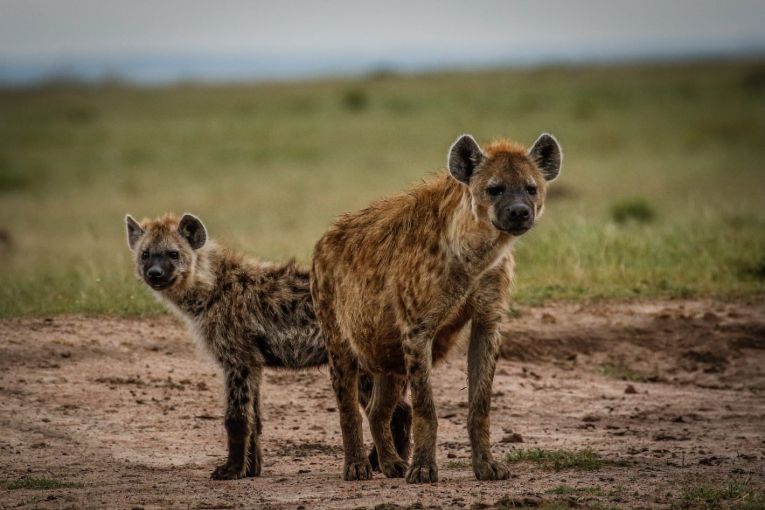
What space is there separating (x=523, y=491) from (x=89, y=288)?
14.9 ft

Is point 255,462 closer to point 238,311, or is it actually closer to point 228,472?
point 228,472

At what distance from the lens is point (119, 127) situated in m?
25.4

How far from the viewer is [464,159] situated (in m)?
5.09

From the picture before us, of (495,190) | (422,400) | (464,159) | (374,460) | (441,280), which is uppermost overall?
(464,159)

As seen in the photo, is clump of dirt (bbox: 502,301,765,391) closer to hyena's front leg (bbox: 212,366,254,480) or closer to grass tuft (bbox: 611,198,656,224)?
hyena's front leg (bbox: 212,366,254,480)

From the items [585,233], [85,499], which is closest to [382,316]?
[85,499]

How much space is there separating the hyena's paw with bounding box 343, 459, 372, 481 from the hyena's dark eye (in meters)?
1.37

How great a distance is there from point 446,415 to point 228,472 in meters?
1.54

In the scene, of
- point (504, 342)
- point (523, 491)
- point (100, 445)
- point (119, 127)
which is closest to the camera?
point (523, 491)

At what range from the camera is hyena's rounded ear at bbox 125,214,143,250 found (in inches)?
265

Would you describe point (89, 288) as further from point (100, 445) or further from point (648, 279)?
point (648, 279)

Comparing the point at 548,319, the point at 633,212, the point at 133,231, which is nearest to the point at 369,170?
the point at 633,212

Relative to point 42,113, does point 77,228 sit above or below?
below

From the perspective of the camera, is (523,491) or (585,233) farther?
(585,233)
